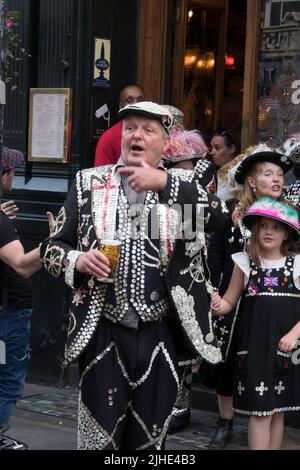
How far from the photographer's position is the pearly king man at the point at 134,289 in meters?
4.49

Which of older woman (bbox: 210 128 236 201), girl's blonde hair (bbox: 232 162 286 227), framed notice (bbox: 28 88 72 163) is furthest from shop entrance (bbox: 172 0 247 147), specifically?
girl's blonde hair (bbox: 232 162 286 227)

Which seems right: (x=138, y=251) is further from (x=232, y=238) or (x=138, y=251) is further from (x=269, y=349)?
(x=232, y=238)

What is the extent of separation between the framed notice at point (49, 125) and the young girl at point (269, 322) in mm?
2717

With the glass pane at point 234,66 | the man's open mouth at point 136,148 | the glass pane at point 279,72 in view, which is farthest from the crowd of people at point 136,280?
the glass pane at point 234,66

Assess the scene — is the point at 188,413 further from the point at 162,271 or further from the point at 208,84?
the point at 208,84

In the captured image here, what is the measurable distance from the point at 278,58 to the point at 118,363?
12.5 ft

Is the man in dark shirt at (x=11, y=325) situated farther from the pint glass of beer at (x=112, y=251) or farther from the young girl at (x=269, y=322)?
the pint glass of beer at (x=112, y=251)

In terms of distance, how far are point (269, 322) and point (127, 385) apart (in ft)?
4.11

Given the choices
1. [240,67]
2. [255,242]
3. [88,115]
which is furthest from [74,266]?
[240,67]

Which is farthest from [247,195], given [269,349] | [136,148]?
[136,148]

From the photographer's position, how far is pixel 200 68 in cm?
888

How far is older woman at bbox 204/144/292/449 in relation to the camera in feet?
19.1

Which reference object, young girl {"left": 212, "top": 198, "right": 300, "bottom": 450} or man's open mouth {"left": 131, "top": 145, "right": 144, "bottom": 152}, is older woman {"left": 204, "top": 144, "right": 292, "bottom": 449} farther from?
man's open mouth {"left": 131, "top": 145, "right": 144, "bottom": 152}
